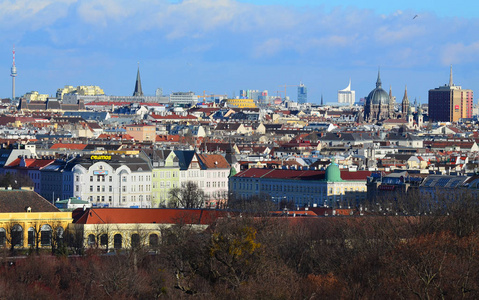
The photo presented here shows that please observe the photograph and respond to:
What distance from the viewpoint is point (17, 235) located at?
216 feet

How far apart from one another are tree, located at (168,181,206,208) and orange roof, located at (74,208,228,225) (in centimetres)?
1223

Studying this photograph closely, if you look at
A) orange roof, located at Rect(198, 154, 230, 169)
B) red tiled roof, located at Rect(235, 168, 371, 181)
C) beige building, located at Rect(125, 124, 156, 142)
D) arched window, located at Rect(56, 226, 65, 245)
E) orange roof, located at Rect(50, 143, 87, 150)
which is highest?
beige building, located at Rect(125, 124, 156, 142)

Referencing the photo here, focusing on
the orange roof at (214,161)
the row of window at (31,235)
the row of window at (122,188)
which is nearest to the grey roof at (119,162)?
the row of window at (122,188)

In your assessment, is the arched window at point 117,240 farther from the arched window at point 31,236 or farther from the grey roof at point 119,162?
the grey roof at point 119,162

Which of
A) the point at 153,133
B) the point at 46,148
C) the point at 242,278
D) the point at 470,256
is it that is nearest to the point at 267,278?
the point at 242,278

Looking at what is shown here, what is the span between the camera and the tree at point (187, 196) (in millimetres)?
85125

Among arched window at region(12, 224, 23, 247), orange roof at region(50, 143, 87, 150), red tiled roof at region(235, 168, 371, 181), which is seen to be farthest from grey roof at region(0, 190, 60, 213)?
orange roof at region(50, 143, 87, 150)

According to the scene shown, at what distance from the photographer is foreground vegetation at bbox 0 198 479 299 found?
4706cm

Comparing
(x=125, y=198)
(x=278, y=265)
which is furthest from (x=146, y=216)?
(x=125, y=198)

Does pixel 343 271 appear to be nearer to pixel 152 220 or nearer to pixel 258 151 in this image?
pixel 152 220

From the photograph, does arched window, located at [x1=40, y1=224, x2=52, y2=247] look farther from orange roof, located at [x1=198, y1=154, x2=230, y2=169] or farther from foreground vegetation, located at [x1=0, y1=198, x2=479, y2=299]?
orange roof, located at [x1=198, y1=154, x2=230, y2=169]

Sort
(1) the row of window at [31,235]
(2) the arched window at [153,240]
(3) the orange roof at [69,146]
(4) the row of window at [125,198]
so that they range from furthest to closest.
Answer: (3) the orange roof at [69,146] → (4) the row of window at [125,198] → (1) the row of window at [31,235] → (2) the arched window at [153,240]

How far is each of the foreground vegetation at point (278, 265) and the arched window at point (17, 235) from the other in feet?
13.7

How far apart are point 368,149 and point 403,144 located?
33920mm
